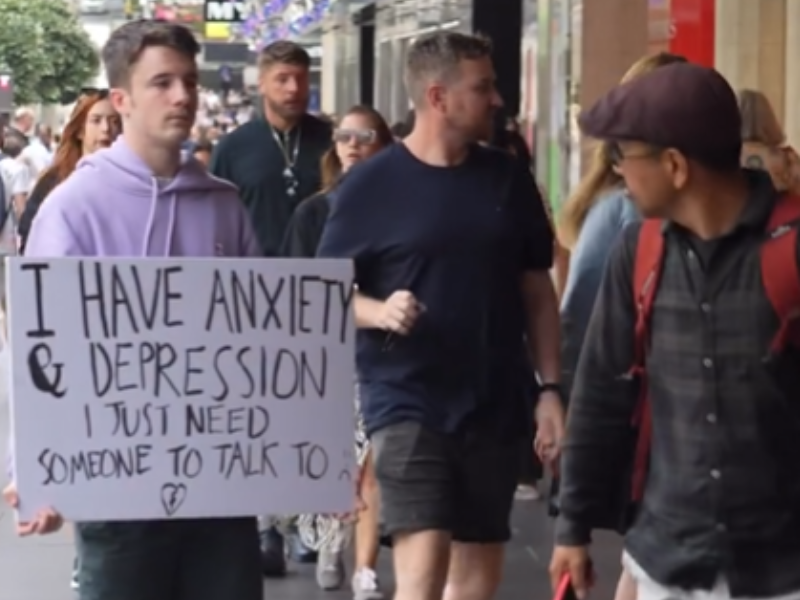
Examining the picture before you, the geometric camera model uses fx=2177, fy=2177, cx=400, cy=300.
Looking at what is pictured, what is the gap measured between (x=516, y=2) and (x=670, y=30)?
3.40 ft

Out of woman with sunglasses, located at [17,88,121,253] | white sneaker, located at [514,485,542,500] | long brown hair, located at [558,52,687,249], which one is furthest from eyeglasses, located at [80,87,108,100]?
white sneaker, located at [514,485,542,500]

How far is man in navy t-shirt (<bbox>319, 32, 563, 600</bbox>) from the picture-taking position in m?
5.68

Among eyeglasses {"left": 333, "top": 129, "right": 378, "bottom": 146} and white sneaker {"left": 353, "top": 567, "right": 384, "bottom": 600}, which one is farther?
eyeglasses {"left": 333, "top": 129, "right": 378, "bottom": 146}

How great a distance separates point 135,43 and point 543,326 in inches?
65.2

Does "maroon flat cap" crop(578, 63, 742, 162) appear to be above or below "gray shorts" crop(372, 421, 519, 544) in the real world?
above

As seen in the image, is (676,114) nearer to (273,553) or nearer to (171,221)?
(171,221)

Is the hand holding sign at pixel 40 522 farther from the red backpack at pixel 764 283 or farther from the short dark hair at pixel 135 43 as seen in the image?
the red backpack at pixel 764 283

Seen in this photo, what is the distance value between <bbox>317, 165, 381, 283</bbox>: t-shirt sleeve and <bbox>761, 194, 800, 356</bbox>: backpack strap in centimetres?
204

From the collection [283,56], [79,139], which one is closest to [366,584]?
[79,139]

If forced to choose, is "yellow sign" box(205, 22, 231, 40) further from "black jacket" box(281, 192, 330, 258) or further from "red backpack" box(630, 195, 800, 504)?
"red backpack" box(630, 195, 800, 504)

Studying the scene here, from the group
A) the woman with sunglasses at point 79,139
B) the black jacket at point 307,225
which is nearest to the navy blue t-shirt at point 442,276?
the black jacket at point 307,225

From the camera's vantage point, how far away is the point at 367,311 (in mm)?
5695

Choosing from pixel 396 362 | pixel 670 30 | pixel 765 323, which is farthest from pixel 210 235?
pixel 670 30

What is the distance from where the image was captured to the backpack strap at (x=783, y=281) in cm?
381
